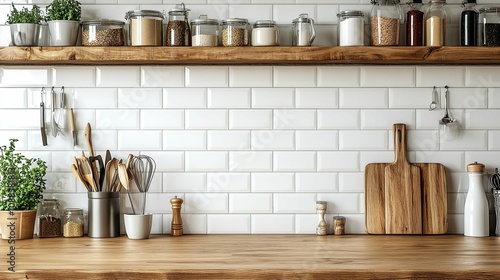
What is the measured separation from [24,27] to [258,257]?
1.40m

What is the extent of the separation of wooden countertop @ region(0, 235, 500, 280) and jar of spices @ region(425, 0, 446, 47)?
84 cm

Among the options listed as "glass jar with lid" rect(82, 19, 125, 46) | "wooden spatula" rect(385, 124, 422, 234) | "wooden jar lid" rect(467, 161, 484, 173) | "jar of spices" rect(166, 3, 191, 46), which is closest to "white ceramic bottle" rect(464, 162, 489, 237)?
"wooden jar lid" rect(467, 161, 484, 173)

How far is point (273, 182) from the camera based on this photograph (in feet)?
10.1

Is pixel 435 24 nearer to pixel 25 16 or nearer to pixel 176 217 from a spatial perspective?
pixel 176 217

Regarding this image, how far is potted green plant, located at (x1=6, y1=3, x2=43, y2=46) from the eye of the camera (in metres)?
2.90

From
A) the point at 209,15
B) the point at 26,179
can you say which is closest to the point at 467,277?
the point at 209,15

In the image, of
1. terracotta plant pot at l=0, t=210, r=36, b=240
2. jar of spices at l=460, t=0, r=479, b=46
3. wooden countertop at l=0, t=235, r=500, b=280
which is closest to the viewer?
wooden countertop at l=0, t=235, r=500, b=280

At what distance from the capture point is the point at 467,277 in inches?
88.5

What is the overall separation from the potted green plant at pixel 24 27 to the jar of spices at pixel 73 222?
737 millimetres

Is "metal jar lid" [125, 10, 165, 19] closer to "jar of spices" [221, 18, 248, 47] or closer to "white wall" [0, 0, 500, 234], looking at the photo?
"white wall" [0, 0, 500, 234]

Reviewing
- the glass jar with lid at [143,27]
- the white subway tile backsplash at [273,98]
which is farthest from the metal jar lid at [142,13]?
the white subway tile backsplash at [273,98]

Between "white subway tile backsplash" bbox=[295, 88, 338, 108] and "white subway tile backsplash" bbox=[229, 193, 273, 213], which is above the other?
"white subway tile backsplash" bbox=[295, 88, 338, 108]

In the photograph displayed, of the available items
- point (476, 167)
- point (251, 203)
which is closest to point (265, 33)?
point (251, 203)

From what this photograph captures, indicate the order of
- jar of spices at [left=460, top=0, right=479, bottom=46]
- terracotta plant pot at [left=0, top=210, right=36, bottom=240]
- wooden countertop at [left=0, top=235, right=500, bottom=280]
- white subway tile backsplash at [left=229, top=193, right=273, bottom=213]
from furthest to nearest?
white subway tile backsplash at [left=229, top=193, right=273, bottom=213] < jar of spices at [left=460, top=0, right=479, bottom=46] < terracotta plant pot at [left=0, top=210, right=36, bottom=240] < wooden countertop at [left=0, top=235, right=500, bottom=280]
